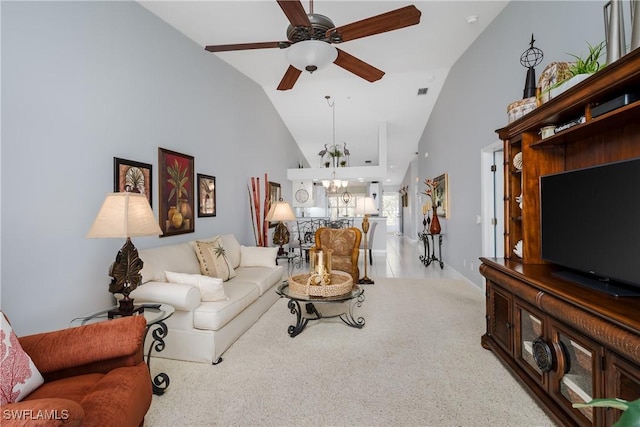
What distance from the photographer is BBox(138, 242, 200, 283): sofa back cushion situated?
2635 millimetres

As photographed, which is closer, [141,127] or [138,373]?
[138,373]

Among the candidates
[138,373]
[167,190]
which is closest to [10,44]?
[167,190]

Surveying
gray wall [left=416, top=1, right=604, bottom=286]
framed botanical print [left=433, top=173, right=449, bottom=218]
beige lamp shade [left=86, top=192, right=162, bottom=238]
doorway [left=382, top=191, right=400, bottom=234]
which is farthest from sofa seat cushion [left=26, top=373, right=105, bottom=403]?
doorway [left=382, top=191, right=400, bottom=234]

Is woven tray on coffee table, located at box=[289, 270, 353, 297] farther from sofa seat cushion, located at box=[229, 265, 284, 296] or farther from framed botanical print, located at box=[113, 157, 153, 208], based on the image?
framed botanical print, located at box=[113, 157, 153, 208]

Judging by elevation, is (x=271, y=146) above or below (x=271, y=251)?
above

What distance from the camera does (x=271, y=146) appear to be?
6.74 m

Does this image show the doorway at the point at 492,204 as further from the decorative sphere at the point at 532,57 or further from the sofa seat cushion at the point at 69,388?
the sofa seat cushion at the point at 69,388

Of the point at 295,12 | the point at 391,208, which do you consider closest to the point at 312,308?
the point at 295,12

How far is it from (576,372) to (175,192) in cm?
381

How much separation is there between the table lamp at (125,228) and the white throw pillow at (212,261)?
3.82 feet

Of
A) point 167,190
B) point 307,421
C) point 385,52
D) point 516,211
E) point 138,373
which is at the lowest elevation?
point 307,421

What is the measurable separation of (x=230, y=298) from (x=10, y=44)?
7.84ft

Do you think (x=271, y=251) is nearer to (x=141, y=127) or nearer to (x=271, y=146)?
(x=141, y=127)

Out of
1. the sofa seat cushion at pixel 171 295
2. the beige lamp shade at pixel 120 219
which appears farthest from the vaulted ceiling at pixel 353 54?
the sofa seat cushion at pixel 171 295
